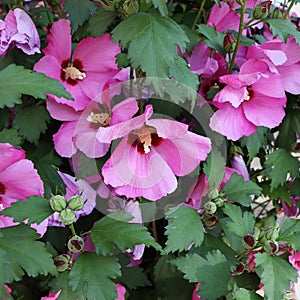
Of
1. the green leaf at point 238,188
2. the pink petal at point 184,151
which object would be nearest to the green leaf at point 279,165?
the green leaf at point 238,188

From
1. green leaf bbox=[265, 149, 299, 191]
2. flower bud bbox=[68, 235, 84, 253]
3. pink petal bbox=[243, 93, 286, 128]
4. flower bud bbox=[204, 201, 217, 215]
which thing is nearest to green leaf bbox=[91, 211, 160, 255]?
flower bud bbox=[68, 235, 84, 253]

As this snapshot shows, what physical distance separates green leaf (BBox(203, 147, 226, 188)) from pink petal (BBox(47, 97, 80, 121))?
0.19 metres

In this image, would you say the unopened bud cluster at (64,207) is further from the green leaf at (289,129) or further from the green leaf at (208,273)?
the green leaf at (289,129)

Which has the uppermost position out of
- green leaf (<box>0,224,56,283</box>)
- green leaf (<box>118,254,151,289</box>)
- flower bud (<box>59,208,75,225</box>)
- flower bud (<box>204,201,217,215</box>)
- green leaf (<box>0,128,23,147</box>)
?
green leaf (<box>0,128,23,147</box>)

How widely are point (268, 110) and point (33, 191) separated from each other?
34cm

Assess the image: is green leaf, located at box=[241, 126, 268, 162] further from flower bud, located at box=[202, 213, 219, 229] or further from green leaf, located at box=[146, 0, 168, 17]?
green leaf, located at box=[146, 0, 168, 17]

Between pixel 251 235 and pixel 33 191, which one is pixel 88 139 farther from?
pixel 251 235

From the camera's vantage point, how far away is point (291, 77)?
0.77 metres

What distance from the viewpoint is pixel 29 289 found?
772 mm

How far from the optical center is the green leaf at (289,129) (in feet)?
2.86

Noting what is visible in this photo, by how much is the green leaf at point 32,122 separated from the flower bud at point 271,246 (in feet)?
1.08

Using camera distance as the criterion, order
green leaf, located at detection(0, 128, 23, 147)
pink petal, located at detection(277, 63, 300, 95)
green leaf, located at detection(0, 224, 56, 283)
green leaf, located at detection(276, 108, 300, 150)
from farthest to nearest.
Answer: green leaf, located at detection(276, 108, 300, 150), pink petal, located at detection(277, 63, 300, 95), green leaf, located at detection(0, 128, 23, 147), green leaf, located at detection(0, 224, 56, 283)

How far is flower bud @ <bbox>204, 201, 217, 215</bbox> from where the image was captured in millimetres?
698


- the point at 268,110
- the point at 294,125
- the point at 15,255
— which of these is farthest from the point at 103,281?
the point at 294,125
